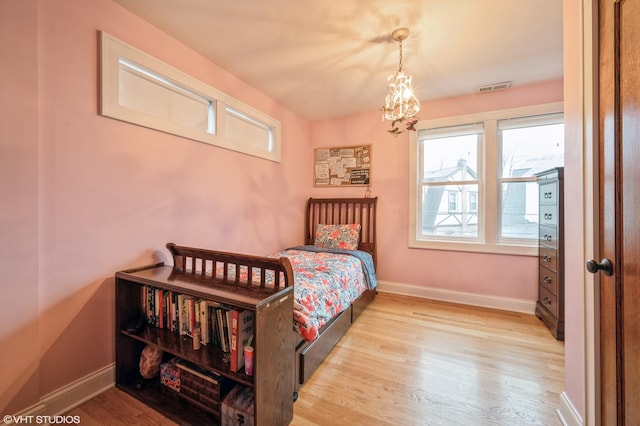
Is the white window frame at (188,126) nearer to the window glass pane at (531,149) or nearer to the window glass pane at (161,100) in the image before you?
the window glass pane at (161,100)

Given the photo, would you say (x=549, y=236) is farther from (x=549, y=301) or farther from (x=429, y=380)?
(x=429, y=380)

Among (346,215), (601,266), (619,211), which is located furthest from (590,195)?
(346,215)

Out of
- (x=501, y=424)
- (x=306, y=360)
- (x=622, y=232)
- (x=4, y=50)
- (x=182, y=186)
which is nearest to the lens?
(x=622, y=232)

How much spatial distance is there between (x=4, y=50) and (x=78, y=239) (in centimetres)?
98

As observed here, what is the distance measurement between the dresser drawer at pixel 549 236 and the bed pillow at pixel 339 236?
1.88 m

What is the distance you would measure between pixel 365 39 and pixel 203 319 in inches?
90.4

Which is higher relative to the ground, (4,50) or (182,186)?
(4,50)

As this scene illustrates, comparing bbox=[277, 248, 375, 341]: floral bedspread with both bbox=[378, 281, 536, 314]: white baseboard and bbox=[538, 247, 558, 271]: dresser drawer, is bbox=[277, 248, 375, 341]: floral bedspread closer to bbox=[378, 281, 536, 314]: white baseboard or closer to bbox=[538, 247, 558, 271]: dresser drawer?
bbox=[378, 281, 536, 314]: white baseboard

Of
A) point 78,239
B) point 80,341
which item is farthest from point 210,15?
point 80,341

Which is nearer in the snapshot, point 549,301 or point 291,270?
point 291,270

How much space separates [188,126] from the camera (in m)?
2.10

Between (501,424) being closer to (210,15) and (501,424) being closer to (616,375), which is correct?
(616,375)

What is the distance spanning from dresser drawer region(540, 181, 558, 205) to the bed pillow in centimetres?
191

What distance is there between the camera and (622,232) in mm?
885
